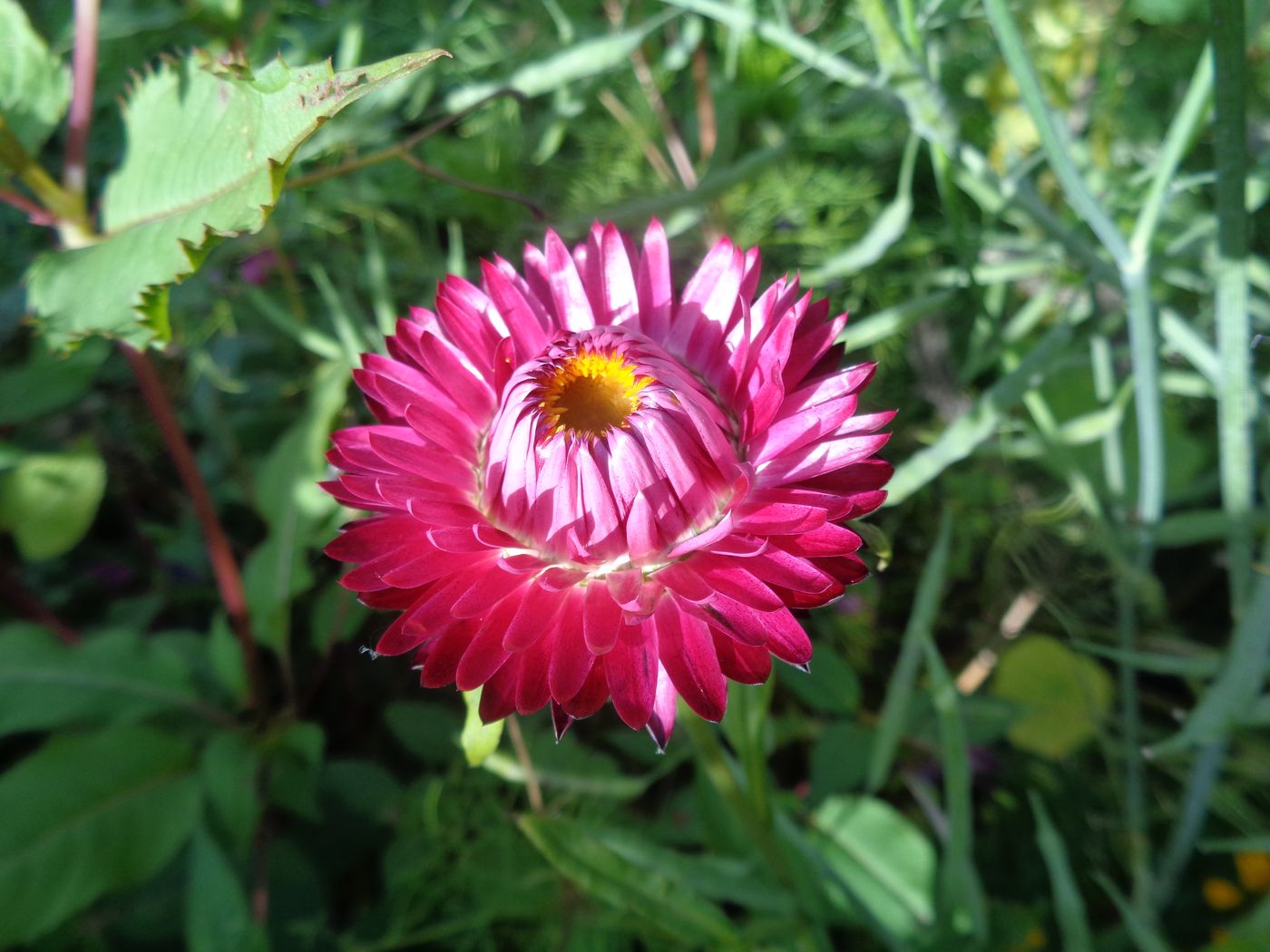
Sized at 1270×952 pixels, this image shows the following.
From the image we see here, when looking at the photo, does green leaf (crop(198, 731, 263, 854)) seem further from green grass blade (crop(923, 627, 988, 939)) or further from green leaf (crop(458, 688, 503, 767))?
green grass blade (crop(923, 627, 988, 939))

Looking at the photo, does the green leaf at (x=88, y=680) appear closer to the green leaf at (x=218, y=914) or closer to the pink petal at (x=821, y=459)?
the green leaf at (x=218, y=914)

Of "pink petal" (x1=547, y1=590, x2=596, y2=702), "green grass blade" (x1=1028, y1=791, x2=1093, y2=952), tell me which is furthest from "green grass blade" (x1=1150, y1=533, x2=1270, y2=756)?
"pink petal" (x1=547, y1=590, x2=596, y2=702)

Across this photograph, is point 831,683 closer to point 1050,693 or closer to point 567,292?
point 1050,693

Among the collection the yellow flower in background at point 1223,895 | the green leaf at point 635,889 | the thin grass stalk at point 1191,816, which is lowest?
the yellow flower in background at point 1223,895

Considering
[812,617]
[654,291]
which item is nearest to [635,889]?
[654,291]

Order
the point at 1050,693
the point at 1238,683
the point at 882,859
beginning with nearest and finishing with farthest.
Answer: the point at 1238,683 < the point at 882,859 < the point at 1050,693

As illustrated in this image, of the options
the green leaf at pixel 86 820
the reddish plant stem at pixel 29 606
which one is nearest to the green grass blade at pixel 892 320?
the green leaf at pixel 86 820

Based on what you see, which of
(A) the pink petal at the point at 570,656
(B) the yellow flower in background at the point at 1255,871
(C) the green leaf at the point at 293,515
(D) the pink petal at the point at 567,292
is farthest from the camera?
(C) the green leaf at the point at 293,515
